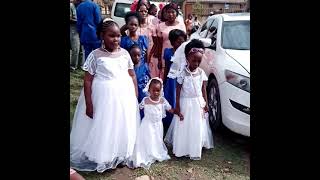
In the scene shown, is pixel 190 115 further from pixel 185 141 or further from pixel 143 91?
pixel 143 91

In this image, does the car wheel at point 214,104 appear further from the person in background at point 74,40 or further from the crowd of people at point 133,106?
the person in background at point 74,40

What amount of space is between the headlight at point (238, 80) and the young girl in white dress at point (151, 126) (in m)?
0.93

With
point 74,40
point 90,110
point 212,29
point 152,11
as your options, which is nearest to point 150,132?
point 90,110

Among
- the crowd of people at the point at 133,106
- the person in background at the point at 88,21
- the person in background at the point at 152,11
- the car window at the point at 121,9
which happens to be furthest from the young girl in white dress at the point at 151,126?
the car window at the point at 121,9

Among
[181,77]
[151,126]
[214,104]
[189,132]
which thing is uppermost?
[181,77]

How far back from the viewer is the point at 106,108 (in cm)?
381

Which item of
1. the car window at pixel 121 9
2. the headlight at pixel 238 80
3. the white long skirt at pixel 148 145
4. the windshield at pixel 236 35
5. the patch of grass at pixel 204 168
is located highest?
the car window at pixel 121 9

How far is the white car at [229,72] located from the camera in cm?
454

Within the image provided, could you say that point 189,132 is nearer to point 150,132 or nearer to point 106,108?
point 150,132

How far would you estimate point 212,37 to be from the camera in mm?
6043

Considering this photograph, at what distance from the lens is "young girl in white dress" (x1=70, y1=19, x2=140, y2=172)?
3807 millimetres

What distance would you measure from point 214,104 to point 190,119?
85cm
